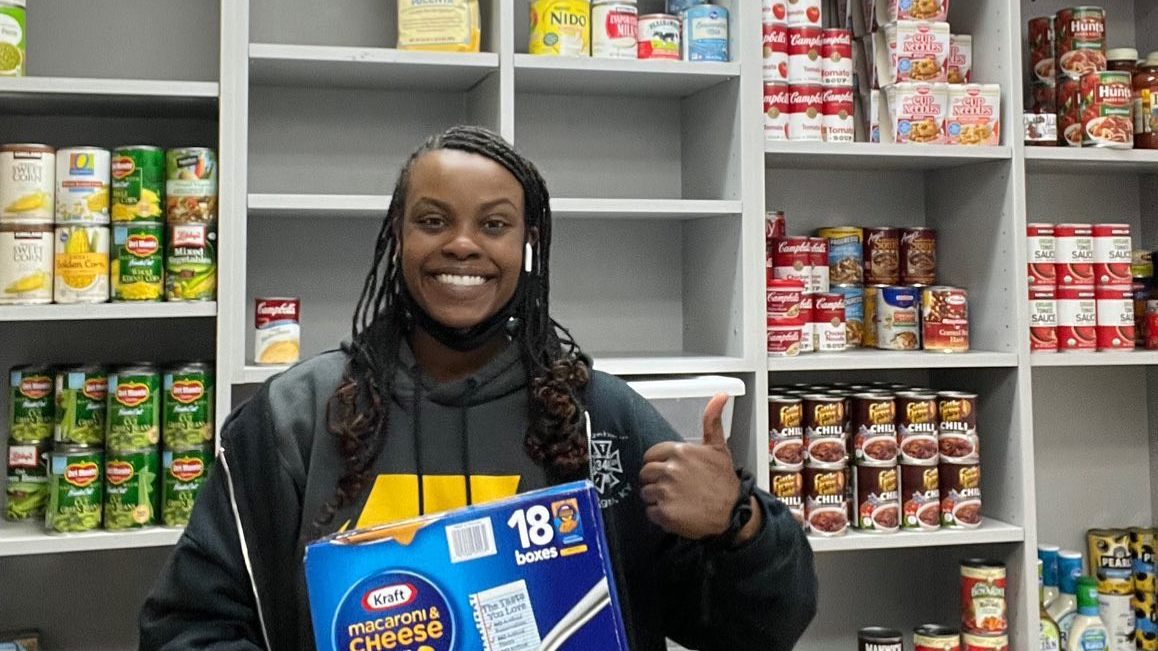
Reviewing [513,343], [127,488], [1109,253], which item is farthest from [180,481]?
[1109,253]

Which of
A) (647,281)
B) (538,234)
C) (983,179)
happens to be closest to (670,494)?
(538,234)

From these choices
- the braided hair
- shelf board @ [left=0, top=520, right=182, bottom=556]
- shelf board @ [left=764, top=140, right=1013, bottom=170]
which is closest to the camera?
the braided hair

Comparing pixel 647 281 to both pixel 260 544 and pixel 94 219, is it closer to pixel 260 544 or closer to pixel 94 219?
pixel 94 219

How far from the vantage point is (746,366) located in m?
2.11

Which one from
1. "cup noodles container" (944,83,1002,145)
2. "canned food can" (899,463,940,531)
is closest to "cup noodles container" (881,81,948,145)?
"cup noodles container" (944,83,1002,145)

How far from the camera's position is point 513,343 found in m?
1.22

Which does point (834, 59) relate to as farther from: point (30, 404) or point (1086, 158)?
point (30, 404)

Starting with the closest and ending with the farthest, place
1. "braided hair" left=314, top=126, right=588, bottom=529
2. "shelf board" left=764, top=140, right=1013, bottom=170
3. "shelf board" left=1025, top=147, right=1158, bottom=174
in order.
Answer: "braided hair" left=314, top=126, right=588, bottom=529, "shelf board" left=764, top=140, right=1013, bottom=170, "shelf board" left=1025, top=147, right=1158, bottom=174

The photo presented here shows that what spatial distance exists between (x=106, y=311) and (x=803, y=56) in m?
1.52

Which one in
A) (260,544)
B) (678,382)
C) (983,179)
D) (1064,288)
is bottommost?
(260,544)

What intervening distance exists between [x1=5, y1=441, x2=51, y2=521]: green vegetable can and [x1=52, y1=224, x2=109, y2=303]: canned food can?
0.29 meters

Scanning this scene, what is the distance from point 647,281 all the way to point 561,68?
0.60 meters

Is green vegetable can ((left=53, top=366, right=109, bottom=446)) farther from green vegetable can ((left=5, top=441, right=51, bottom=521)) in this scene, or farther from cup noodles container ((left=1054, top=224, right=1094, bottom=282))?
cup noodles container ((left=1054, top=224, right=1094, bottom=282))

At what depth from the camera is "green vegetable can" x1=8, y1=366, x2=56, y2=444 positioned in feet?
6.23
